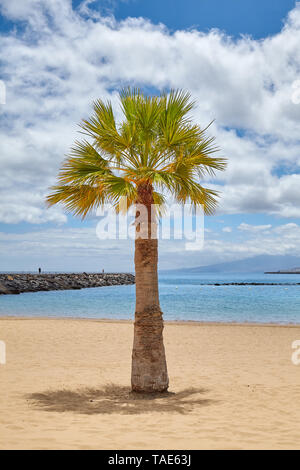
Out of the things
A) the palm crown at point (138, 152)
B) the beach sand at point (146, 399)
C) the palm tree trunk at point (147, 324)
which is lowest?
the beach sand at point (146, 399)

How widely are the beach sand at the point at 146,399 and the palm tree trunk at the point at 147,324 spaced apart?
0.41 m

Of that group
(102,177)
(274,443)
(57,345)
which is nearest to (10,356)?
(57,345)

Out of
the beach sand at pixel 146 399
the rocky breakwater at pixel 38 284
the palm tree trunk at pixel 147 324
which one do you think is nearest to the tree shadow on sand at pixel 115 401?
the beach sand at pixel 146 399

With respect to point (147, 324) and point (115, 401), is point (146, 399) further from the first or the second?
point (147, 324)

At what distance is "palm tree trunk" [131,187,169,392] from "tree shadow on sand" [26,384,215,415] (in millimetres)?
296

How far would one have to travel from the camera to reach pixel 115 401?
28.4 ft

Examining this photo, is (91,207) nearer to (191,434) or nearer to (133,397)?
(133,397)

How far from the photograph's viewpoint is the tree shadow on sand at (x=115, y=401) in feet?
26.2

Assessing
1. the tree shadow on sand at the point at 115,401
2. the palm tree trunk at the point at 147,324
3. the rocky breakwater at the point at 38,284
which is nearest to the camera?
the tree shadow on sand at the point at 115,401

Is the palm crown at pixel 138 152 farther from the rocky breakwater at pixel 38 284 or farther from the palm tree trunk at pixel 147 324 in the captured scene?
the rocky breakwater at pixel 38 284

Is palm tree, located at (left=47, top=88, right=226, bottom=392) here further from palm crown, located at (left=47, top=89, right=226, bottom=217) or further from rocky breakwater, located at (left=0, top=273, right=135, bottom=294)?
rocky breakwater, located at (left=0, top=273, right=135, bottom=294)

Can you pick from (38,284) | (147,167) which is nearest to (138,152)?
(147,167)

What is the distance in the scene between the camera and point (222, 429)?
6.79m

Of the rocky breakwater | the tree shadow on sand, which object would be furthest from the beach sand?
the rocky breakwater
